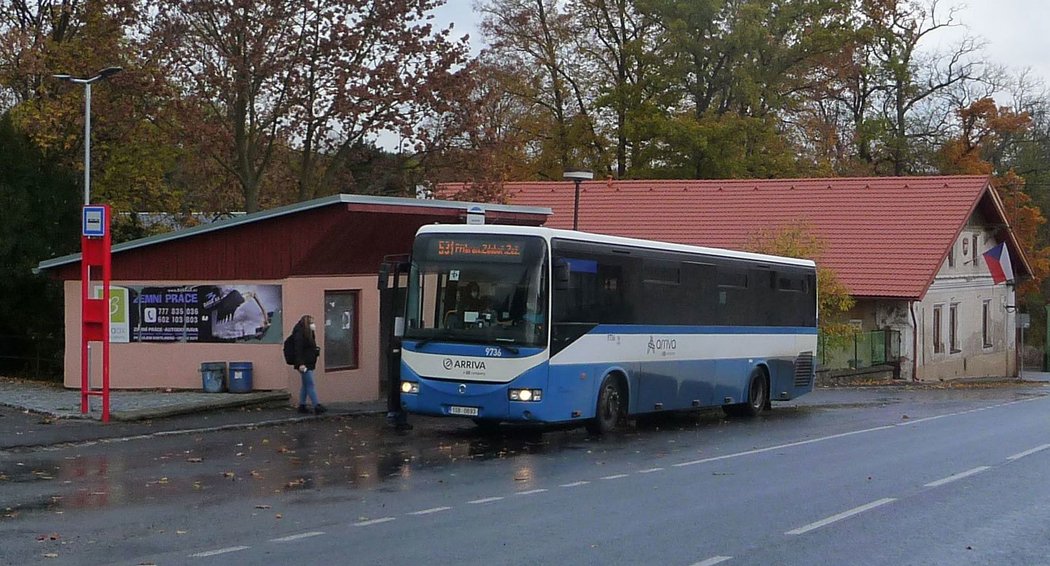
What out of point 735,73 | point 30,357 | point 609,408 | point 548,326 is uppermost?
point 735,73

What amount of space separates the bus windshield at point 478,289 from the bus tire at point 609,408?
203 centimetres

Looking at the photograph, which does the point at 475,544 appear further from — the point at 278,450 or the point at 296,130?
the point at 296,130

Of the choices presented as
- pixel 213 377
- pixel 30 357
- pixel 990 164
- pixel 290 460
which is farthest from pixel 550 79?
pixel 290 460

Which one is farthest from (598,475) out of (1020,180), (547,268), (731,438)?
(1020,180)

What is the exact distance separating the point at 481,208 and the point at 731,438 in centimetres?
615

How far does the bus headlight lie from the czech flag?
35828 millimetres

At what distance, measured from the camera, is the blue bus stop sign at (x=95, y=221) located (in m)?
20.6

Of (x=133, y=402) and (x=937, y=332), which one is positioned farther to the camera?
(x=937, y=332)

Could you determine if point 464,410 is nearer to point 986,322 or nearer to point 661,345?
point 661,345

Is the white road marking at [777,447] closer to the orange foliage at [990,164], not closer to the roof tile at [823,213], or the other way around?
the roof tile at [823,213]

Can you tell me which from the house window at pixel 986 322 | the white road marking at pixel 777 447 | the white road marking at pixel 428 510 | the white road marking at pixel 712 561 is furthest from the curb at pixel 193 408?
the house window at pixel 986 322

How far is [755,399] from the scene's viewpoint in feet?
86.7

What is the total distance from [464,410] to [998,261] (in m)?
36.6

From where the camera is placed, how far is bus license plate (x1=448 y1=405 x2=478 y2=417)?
19.3m
